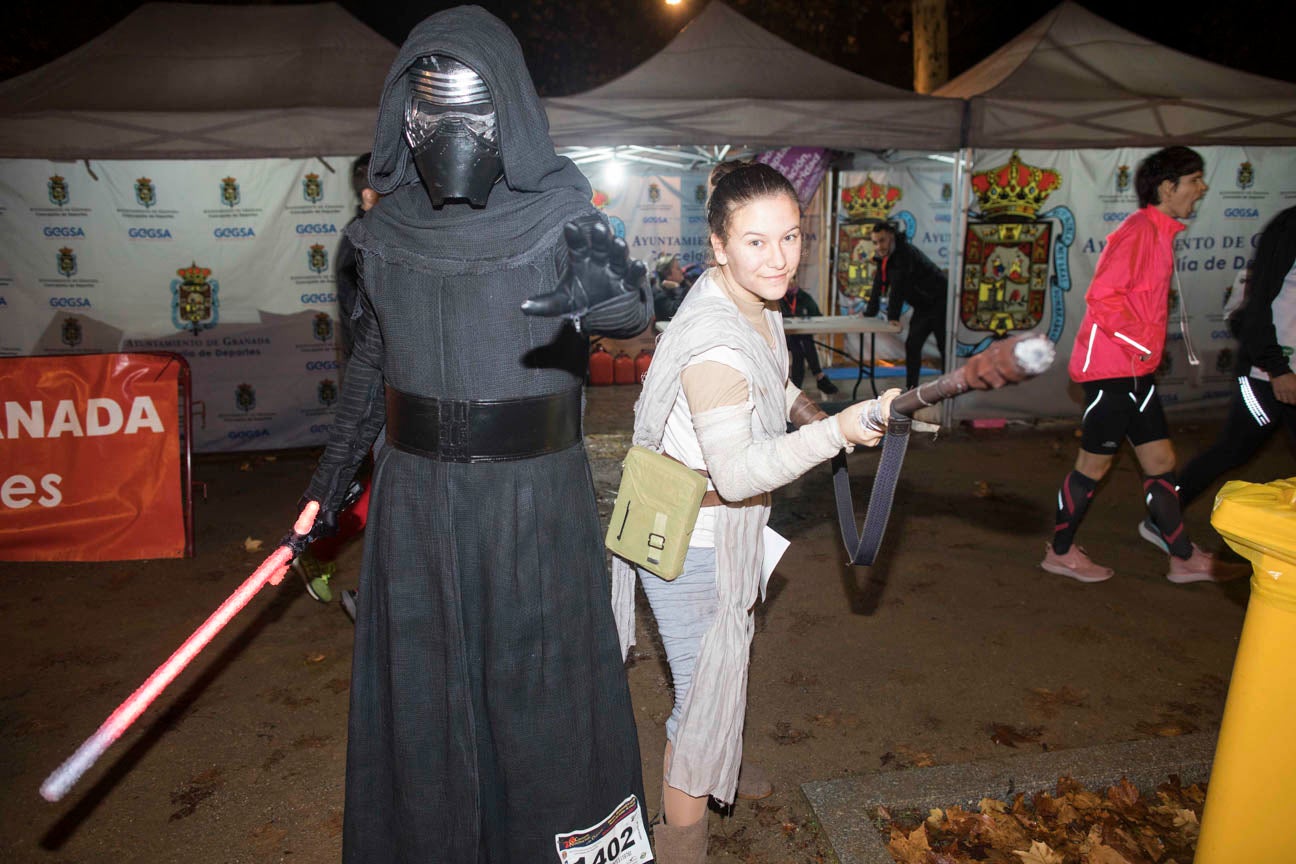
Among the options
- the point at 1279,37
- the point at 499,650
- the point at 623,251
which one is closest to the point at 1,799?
the point at 499,650

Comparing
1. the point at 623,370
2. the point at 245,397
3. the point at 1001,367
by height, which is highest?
the point at 1001,367

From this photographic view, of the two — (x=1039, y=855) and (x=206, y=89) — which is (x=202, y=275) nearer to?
(x=206, y=89)

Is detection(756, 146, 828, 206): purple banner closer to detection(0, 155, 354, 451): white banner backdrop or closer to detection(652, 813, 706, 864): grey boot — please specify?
detection(0, 155, 354, 451): white banner backdrop

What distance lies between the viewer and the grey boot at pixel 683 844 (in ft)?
8.15

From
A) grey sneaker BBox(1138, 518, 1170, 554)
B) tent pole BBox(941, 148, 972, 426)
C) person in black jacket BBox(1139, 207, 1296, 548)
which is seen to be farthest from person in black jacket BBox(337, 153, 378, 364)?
tent pole BBox(941, 148, 972, 426)

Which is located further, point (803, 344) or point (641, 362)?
point (641, 362)

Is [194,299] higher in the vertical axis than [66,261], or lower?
lower

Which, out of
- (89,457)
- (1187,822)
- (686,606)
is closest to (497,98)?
(686,606)

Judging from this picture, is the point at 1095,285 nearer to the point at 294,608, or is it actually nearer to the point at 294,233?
the point at 294,608

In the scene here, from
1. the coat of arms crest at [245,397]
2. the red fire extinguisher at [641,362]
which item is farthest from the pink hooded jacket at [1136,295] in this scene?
the red fire extinguisher at [641,362]

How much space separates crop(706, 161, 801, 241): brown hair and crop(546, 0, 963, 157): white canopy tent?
5640 mm

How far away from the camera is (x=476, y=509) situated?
2.13 m

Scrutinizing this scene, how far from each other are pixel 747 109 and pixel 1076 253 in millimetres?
3929

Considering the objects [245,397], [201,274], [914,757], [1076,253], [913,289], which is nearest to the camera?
[914,757]
